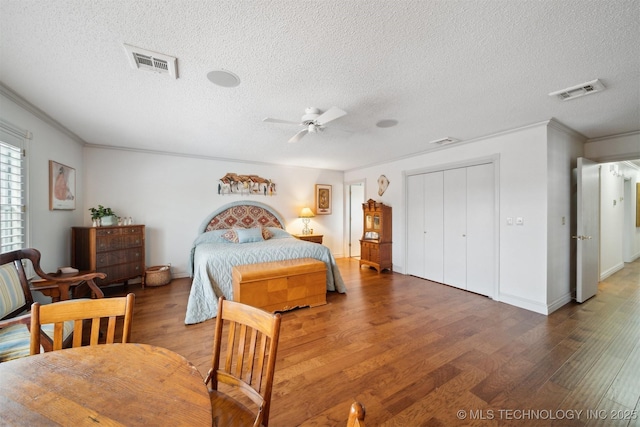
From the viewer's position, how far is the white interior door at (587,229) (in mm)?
3207

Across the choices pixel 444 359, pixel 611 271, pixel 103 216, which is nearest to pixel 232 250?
pixel 103 216

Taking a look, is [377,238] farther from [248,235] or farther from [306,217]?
[248,235]

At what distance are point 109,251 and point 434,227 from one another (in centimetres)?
541

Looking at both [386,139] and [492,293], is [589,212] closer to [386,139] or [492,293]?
[492,293]

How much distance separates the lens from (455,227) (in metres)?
4.11

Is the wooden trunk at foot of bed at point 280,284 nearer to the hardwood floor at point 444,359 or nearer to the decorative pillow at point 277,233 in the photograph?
the hardwood floor at point 444,359

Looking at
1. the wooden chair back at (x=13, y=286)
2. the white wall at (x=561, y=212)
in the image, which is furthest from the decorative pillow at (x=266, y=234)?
the white wall at (x=561, y=212)

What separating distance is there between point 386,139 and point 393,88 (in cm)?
161

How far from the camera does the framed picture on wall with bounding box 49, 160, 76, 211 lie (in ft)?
9.89

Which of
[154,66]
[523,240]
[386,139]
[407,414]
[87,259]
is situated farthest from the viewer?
[386,139]

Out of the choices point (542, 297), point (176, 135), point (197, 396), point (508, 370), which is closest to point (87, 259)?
point (176, 135)

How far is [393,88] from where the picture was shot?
2.22 m

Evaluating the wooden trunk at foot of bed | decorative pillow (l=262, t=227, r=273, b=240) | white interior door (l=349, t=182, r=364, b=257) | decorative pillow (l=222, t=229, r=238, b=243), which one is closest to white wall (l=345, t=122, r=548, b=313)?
the wooden trunk at foot of bed

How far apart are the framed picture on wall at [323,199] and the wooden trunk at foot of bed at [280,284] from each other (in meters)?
3.02
